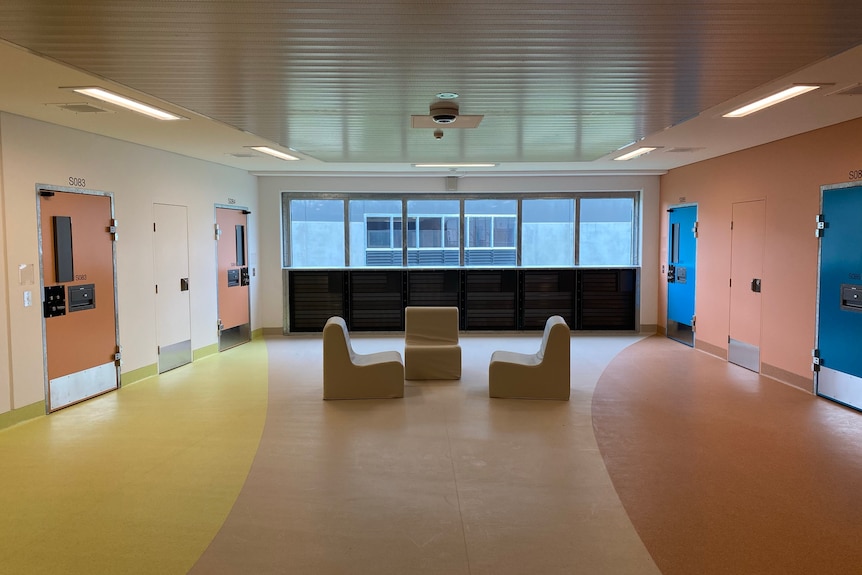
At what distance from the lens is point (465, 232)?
36.2 ft

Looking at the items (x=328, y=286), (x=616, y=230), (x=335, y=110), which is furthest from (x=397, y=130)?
(x=616, y=230)

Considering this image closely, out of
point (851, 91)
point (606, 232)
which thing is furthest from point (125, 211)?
point (606, 232)

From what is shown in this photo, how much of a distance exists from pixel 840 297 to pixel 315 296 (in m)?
8.06

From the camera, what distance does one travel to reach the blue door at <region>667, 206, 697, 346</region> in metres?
9.34

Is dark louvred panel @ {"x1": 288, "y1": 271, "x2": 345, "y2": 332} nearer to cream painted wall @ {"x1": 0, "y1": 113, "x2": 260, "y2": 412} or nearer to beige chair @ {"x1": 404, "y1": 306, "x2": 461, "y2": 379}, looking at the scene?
cream painted wall @ {"x1": 0, "y1": 113, "x2": 260, "y2": 412}

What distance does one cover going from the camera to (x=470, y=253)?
11.0 metres

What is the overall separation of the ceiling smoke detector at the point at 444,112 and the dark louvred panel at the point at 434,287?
19.1 ft

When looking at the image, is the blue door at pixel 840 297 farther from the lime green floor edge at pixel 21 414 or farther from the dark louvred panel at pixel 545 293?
the lime green floor edge at pixel 21 414

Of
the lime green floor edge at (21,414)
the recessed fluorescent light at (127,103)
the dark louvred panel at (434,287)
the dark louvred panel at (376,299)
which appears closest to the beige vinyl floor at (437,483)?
the lime green floor edge at (21,414)

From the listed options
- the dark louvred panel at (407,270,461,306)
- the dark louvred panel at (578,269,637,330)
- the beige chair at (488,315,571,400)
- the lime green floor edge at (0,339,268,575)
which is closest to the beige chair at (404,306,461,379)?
the beige chair at (488,315,571,400)

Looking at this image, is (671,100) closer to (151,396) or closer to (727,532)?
(727,532)

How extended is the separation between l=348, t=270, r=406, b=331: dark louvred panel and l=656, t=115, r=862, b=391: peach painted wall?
17.3ft

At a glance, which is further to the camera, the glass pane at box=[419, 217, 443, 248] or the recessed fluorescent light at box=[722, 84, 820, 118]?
the glass pane at box=[419, 217, 443, 248]

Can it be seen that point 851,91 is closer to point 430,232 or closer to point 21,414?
point 430,232
